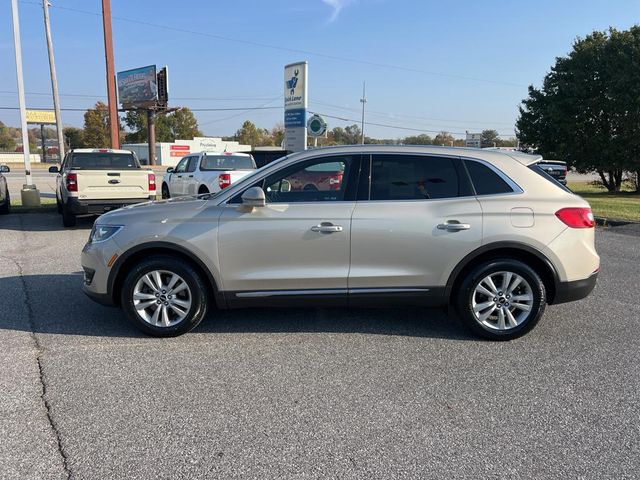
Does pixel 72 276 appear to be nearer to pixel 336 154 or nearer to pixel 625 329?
pixel 336 154

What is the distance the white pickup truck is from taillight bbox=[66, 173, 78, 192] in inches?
107

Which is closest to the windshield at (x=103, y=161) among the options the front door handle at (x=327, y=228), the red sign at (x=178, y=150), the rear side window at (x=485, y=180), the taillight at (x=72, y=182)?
the taillight at (x=72, y=182)

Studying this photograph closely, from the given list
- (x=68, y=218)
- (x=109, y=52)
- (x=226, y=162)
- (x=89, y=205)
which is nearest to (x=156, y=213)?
(x=89, y=205)

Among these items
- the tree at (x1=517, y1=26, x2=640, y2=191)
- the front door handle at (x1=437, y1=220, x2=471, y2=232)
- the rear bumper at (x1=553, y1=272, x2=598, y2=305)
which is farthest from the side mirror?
the tree at (x1=517, y1=26, x2=640, y2=191)

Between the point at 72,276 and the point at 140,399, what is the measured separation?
13.6ft

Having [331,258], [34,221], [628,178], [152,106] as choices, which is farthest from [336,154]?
[152,106]

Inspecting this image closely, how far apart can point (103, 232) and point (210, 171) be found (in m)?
7.93

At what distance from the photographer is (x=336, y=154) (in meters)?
4.80

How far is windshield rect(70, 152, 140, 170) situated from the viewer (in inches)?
463

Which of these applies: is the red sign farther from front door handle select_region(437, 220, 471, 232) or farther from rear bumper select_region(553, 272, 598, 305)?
rear bumper select_region(553, 272, 598, 305)

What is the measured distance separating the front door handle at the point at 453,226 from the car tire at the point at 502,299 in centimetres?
40

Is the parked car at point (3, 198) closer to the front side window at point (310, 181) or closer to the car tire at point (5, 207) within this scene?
the car tire at point (5, 207)

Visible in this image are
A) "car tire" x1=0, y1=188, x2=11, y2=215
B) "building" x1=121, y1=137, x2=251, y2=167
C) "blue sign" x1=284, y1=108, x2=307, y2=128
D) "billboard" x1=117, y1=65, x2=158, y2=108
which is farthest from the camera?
"building" x1=121, y1=137, x2=251, y2=167

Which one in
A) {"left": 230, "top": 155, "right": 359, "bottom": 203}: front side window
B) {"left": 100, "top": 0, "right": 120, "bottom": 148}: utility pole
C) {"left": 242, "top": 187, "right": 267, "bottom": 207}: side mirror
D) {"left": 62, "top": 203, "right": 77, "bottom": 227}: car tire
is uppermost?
{"left": 100, "top": 0, "right": 120, "bottom": 148}: utility pole
